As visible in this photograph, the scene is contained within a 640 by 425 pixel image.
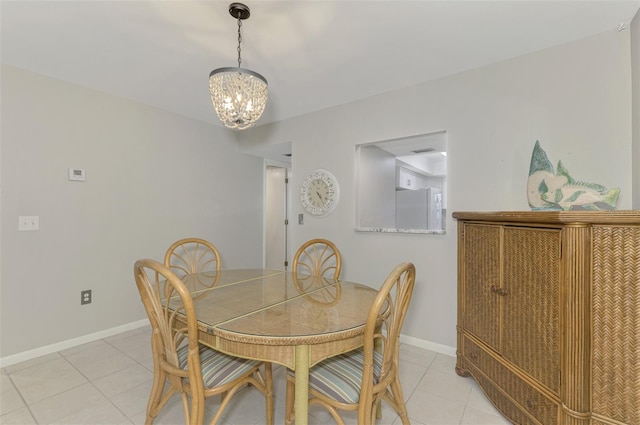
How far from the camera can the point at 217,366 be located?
1323mm

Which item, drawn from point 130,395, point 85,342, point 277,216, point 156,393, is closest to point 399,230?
point 156,393

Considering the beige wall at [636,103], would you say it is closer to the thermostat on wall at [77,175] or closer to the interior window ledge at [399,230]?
the interior window ledge at [399,230]

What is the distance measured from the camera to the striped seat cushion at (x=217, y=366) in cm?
126

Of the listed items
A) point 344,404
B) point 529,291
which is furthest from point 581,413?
point 344,404

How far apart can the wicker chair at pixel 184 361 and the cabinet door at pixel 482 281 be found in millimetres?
1344

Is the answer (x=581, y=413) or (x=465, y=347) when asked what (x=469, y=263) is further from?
(x=581, y=413)

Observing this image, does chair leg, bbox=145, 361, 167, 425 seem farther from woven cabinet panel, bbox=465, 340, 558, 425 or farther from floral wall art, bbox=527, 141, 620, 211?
floral wall art, bbox=527, 141, 620, 211

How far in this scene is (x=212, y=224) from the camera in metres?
3.50

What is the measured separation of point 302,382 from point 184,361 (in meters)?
0.61

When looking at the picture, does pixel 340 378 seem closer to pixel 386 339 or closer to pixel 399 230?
pixel 386 339

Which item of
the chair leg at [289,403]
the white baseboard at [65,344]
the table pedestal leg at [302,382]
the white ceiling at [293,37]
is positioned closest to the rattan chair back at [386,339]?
the table pedestal leg at [302,382]

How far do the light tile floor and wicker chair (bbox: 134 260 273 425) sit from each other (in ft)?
1.00

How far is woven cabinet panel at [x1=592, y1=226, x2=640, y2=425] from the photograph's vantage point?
1068 mm

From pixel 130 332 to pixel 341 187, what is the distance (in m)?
2.49
